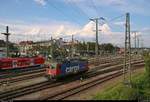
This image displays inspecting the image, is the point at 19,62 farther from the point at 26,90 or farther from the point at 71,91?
the point at 71,91

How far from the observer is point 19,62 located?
5731cm

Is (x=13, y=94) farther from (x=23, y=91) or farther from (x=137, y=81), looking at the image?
(x=137, y=81)

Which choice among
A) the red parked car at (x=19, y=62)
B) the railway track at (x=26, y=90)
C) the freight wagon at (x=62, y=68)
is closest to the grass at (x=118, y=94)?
the railway track at (x=26, y=90)

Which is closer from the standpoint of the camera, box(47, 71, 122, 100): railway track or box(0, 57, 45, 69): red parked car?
box(47, 71, 122, 100): railway track

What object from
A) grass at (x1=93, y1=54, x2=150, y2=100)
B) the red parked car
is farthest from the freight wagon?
the red parked car

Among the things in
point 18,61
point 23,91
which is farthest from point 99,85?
point 18,61

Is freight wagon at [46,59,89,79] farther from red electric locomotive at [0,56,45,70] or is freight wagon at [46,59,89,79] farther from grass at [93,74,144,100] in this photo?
red electric locomotive at [0,56,45,70]

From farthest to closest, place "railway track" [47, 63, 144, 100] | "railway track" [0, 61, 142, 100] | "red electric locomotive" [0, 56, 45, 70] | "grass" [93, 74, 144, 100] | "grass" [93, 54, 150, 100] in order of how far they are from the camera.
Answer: "red electric locomotive" [0, 56, 45, 70] < "railway track" [0, 61, 142, 100] < "railway track" [47, 63, 144, 100] < "grass" [93, 54, 150, 100] < "grass" [93, 74, 144, 100]

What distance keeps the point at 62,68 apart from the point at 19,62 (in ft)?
60.0

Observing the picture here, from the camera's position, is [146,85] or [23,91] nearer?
[23,91]

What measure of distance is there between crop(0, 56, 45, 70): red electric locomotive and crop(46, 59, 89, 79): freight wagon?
1447 centimetres

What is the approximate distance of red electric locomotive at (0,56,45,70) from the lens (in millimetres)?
53688

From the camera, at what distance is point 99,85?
127ft

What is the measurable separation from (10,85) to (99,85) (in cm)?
1157
